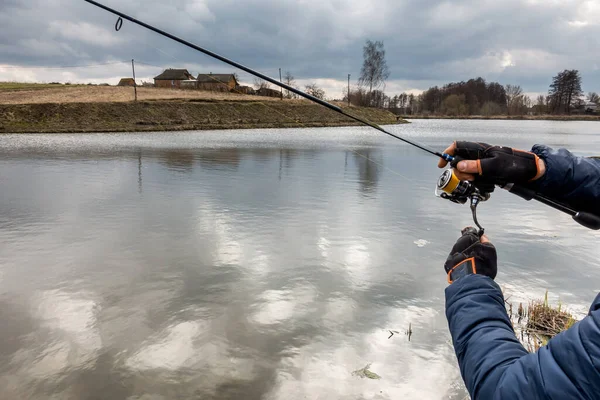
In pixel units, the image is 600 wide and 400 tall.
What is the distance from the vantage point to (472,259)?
1.87 metres

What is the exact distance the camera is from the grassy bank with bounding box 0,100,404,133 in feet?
104

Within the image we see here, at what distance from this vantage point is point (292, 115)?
4756 cm

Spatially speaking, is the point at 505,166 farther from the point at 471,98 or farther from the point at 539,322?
the point at 471,98

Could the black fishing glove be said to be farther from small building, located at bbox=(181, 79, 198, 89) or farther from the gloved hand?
small building, located at bbox=(181, 79, 198, 89)

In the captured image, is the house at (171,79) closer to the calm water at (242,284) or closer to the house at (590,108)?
the calm water at (242,284)

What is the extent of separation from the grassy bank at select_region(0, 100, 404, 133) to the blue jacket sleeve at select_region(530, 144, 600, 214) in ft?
107

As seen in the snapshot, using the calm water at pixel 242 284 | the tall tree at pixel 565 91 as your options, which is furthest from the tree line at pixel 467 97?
the calm water at pixel 242 284

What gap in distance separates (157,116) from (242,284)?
3563cm

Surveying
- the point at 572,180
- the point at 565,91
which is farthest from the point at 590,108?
the point at 572,180

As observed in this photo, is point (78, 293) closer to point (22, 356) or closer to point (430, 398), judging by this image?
point (22, 356)

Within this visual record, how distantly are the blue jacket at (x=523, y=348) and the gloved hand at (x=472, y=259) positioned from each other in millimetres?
92

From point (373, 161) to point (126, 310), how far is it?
1362cm

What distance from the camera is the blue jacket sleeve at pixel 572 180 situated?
2.13 metres

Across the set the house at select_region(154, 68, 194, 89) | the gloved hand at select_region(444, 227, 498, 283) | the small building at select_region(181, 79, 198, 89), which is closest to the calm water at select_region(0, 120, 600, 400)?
the gloved hand at select_region(444, 227, 498, 283)
